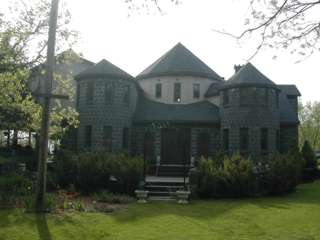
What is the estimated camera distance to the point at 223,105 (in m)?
29.7

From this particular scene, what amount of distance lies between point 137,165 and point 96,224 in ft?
25.0

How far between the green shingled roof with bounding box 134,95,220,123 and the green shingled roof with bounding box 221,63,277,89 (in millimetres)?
2536

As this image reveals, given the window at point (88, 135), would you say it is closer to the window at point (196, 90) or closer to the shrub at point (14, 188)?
the window at point (196, 90)

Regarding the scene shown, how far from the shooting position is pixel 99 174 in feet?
63.1

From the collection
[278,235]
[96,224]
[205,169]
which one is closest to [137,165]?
[205,169]

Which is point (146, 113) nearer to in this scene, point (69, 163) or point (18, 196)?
point (69, 163)

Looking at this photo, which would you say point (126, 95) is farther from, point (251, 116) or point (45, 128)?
point (45, 128)

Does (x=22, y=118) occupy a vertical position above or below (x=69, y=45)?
below

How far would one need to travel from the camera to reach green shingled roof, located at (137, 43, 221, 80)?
32.9 meters

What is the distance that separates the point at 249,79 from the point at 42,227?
20.4 m

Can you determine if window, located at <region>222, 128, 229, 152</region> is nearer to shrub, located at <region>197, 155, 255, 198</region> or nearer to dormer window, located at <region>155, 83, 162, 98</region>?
dormer window, located at <region>155, 83, 162, 98</region>

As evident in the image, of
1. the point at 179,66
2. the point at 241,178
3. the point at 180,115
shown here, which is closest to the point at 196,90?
the point at 179,66

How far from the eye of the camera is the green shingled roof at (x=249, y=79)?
92.9 ft

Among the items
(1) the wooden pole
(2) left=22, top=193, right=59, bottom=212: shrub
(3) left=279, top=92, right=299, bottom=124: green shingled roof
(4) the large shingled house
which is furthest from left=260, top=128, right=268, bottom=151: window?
(1) the wooden pole
